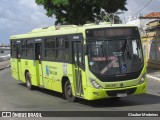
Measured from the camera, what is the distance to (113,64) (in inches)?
610

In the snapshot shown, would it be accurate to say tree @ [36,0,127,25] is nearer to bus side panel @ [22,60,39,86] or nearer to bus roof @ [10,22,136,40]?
bus roof @ [10,22,136,40]

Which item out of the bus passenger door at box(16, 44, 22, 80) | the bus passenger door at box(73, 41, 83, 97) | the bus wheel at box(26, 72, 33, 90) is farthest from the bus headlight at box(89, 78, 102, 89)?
the bus passenger door at box(16, 44, 22, 80)

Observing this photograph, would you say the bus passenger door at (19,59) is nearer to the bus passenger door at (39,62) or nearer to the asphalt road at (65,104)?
the bus passenger door at (39,62)

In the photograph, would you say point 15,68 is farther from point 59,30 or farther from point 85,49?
point 85,49

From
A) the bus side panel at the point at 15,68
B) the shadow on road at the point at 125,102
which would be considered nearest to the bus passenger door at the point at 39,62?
the shadow on road at the point at 125,102

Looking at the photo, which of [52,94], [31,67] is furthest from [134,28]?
[31,67]

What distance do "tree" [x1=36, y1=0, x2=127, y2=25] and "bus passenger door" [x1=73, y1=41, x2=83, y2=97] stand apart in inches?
963

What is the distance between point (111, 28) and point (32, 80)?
24.8 feet

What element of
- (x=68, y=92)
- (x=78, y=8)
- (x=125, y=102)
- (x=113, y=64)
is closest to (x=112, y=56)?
(x=113, y=64)

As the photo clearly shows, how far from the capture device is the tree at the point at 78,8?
41.4 meters

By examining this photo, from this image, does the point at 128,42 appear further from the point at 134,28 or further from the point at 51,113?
the point at 51,113

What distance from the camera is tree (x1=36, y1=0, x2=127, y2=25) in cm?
4138

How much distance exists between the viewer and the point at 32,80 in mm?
22344

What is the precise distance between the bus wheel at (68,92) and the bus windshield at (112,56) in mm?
2057
